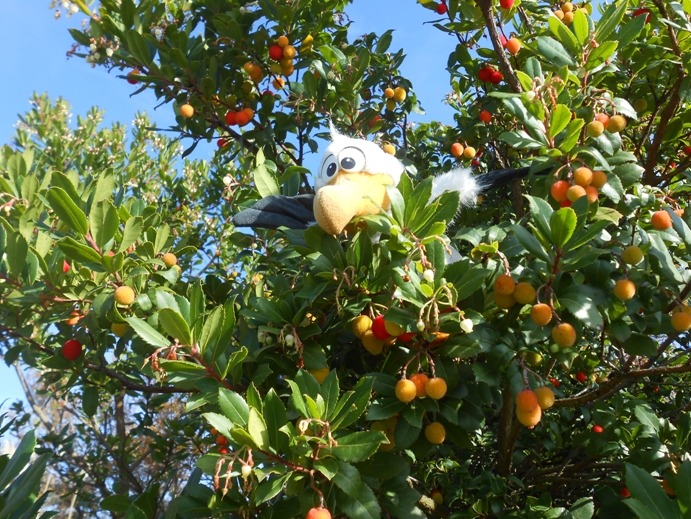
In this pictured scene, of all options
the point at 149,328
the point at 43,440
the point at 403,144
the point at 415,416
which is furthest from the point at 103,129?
the point at 415,416

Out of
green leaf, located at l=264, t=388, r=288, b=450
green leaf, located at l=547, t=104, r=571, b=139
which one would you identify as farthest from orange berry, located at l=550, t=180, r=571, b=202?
green leaf, located at l=264, t=388, r=288, b=450

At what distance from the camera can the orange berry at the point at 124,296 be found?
61.2 inches

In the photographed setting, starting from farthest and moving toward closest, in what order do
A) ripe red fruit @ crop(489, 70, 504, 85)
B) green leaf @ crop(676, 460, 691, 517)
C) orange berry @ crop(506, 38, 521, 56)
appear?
ripe red fruit @ crop(489, 70, 504, 85) < orange berry @ crop(506, 38, 521, 56) < green leaf @ crop(676, 460, 691, 517)

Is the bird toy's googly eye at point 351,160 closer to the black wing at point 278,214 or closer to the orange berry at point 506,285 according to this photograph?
the black wing at point 278,214

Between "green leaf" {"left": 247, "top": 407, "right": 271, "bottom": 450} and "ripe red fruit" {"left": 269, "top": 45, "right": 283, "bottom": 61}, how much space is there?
6.74ft

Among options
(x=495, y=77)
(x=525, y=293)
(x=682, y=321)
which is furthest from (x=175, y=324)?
(x=495, y=77)

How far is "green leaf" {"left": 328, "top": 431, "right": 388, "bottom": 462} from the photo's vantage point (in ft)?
3.57

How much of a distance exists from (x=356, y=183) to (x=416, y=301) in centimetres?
57

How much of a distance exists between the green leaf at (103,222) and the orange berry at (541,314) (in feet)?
3.70

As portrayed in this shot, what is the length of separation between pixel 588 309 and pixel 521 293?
15 cm

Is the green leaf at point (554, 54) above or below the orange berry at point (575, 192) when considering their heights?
above

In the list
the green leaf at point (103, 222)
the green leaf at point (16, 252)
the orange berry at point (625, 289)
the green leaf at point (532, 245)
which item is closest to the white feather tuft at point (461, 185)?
the green leaf at point (532, 245)

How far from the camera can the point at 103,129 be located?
526cm

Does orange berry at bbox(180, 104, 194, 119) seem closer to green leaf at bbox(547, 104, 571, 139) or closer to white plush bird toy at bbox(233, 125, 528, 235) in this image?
white plush bird toy at bbox(233, 125, 528, 235)
